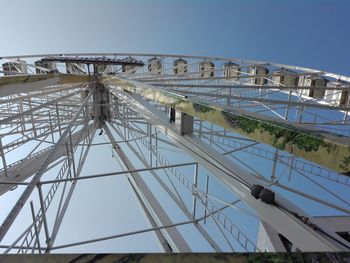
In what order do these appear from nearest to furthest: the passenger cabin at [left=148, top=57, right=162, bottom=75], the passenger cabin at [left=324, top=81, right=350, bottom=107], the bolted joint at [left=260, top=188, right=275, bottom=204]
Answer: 1. the bolted joint at [left=260, top=188, right=275, bottom=204]
2. the passenger cabin at [left=324, top=81, right=350, bottom=107]
3. the passenger cabin at [left=148, top=57, right=162, bottom=75]

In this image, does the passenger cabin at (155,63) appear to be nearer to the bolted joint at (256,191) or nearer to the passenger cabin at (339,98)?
the passenger cabin at (339,98)

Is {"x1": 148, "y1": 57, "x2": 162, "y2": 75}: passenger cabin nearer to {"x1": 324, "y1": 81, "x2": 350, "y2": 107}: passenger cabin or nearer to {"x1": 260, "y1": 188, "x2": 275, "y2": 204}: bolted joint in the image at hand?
{"x1": 324, "y1": 81, "x2": 350, "y2": 107}: passenger cabin

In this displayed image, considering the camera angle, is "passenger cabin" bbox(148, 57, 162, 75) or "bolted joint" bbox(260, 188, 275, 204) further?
"passenger cabin" bbox(148, 57, 162, 75)

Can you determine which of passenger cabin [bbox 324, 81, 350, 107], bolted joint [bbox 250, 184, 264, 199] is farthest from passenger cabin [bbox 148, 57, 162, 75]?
bolted joint [bbox 250, 184, 264, 199]

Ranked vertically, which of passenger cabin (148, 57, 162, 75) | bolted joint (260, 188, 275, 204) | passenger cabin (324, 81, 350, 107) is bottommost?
bolted joint (260, 188, 275, 204)

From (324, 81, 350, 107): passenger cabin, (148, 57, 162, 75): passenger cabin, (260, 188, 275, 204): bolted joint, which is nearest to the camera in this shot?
(260, 188, 275, 204): bolted joint

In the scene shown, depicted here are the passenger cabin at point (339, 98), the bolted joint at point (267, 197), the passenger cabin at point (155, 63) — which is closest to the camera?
the bolted joint at point (267, 197)

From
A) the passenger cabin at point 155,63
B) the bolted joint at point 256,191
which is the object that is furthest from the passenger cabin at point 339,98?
the passenger cabin at point 155,63

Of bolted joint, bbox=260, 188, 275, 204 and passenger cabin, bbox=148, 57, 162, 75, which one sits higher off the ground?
passenger cabin, bbox=148, 57, 162, 75

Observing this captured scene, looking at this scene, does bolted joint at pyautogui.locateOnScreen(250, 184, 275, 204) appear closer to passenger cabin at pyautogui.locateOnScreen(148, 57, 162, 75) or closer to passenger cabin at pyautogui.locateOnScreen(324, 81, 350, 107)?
passenger cabin at pyautogui.locateOnScreen(324, 81, 350, 107)

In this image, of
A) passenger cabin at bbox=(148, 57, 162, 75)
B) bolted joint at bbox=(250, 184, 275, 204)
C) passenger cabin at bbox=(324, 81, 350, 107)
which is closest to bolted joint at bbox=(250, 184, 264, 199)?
bolted joint at bbox=(250, 184, 275, 204)

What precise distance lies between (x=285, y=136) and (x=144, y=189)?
5336mm

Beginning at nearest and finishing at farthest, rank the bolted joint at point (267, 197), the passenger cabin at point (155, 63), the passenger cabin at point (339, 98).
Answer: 1. the bolted joint at point (267, 197)
2. the passenger cabin at point (339, 98)
3. the passenger cabin at point (155, 63)

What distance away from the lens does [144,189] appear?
6871mm
